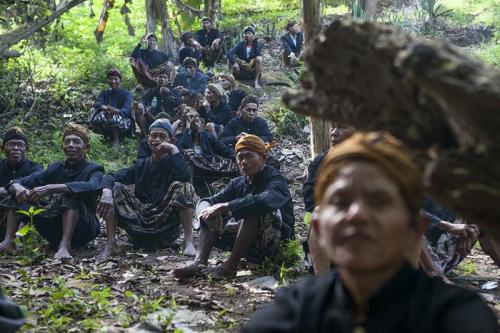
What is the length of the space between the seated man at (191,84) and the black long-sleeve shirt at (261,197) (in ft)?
24.3

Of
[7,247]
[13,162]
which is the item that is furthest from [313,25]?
[7,247]

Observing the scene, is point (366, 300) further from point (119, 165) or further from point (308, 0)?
point (119, 165)

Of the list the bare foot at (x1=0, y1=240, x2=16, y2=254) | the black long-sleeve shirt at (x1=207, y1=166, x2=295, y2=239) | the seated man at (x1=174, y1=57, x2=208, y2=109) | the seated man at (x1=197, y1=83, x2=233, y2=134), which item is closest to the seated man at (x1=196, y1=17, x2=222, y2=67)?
the seated man at (x1=174, y1=57, x2=208, y2=109)

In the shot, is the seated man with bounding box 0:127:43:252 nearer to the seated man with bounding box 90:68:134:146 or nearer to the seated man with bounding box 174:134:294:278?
the seated man with bounding box 174:134:294:278

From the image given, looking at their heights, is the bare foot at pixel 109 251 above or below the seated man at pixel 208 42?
below

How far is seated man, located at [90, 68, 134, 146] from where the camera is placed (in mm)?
13023

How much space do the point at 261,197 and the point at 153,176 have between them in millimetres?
2177

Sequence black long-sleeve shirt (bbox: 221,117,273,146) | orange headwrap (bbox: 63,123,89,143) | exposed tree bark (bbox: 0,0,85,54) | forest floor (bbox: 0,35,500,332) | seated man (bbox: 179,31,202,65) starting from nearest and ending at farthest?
forest floor (bbox: 0,35,500,332) < orange headwrap (bbox: 63,123,89,143) < exposed tree bark (bbox: 0,0,85,54) < black long-sleeve shirt (bbox: 221,117,273,146) < seated man (bbox: 179,31,202,65)

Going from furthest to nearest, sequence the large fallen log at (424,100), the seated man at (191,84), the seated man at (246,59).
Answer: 1. the seated man at (246,59)
2. the seated man at (191,84)
3. the large fallen log at (424,100)

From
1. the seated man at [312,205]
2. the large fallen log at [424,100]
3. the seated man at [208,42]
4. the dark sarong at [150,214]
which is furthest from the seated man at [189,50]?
the large fallen log at [424,100]

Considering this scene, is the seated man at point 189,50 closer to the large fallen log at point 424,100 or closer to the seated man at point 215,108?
the seated man at point 215,108

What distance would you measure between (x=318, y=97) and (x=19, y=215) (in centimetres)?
692

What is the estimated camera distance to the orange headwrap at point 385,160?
6.15 feet

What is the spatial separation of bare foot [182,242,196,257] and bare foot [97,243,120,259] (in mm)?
805
